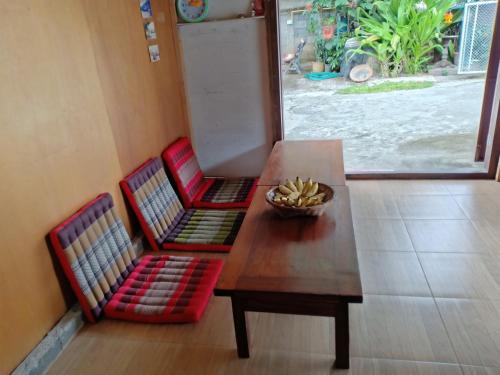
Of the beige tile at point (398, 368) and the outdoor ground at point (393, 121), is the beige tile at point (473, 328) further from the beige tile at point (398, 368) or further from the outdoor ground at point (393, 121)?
the outdoor ground at point (393, 121)

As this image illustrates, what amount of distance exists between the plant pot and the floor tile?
169 centimetres

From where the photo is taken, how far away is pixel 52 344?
1793mm

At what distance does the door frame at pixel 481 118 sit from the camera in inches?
124

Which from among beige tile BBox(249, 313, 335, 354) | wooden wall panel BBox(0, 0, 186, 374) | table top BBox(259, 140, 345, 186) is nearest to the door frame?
table top BBox(259, 140, 345, 186)

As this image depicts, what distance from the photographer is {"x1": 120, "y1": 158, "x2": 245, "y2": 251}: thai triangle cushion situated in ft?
8.50

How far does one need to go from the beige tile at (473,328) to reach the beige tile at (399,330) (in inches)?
1.6

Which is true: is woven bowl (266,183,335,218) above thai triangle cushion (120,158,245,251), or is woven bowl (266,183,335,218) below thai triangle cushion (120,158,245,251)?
above

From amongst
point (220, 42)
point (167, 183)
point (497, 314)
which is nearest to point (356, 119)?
point (220, 42)

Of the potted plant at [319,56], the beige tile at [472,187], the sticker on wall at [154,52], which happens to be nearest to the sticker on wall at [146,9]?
the sticker on wall at [154,52]

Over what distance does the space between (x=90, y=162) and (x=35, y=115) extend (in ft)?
1.50

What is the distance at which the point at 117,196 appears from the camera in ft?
8.18

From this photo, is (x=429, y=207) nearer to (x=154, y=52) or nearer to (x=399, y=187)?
(x=399, y=187)

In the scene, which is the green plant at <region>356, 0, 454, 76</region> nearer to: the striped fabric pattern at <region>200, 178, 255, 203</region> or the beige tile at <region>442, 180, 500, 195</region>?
the beige tile at <region>442, 180, 500, 195</region>

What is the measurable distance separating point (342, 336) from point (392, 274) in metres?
0.78
